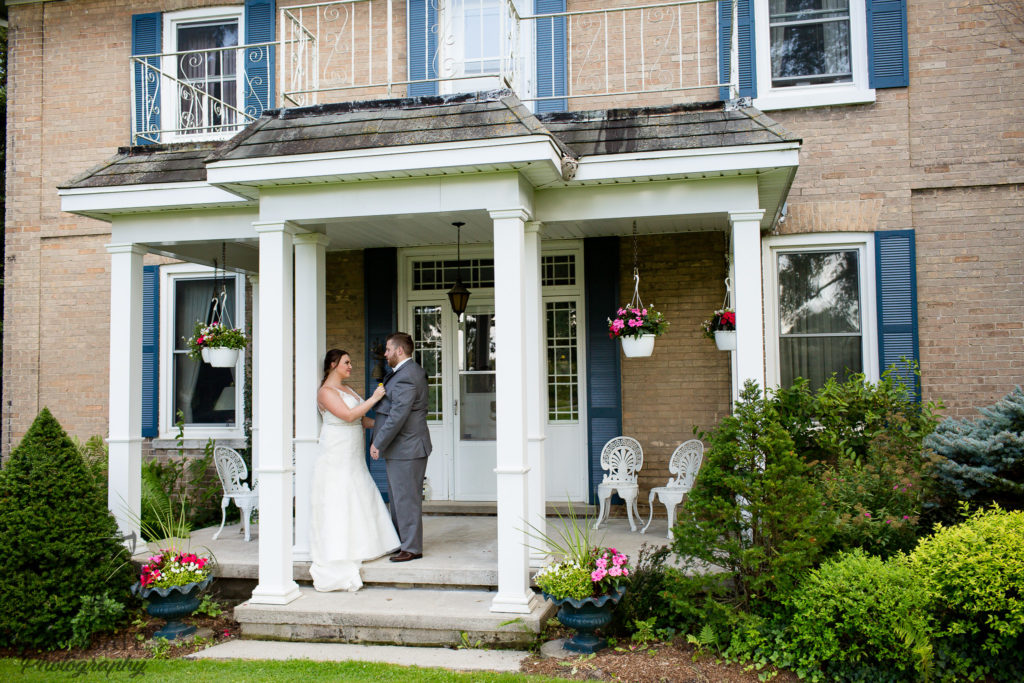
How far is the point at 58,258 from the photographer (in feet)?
30.6

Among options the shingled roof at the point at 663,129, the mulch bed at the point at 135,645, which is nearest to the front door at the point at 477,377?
the shingled roof at the point at 663,129

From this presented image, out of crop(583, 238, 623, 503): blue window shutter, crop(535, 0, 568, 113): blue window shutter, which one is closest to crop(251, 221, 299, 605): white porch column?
crop(583, 238, 623, 503): blue window shutter

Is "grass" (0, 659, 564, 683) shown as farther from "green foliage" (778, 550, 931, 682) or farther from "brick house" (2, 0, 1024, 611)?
"green foliage" (778, 550, 931, 682)

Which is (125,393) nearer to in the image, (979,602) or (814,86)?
(979,602)

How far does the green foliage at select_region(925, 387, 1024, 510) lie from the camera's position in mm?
5789

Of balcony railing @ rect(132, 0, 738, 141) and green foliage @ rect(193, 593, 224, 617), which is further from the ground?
balcony railing @ rect(132, 0, 738, 141)

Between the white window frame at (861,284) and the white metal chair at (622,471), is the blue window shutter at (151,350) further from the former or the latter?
the white window frame at (861,284)

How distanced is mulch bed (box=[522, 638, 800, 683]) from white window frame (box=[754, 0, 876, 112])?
5.40m

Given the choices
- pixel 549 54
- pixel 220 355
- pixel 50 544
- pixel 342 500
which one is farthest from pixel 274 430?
pixel 549 54

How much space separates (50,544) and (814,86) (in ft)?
25.7

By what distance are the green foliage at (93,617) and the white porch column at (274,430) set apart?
980 millimetres

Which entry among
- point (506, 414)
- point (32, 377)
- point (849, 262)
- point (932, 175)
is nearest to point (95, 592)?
point (506, 414)

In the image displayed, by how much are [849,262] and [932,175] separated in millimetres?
1088

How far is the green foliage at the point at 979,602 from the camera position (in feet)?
14.5
